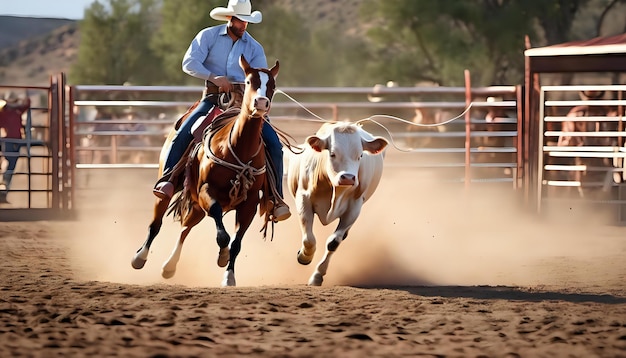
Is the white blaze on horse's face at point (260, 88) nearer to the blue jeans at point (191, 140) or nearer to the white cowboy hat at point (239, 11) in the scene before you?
the blue jeans at point (191, 140)

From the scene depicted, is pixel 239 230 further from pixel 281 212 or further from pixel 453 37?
pixel 453 37

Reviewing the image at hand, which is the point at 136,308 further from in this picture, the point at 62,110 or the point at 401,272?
the point at 62,110

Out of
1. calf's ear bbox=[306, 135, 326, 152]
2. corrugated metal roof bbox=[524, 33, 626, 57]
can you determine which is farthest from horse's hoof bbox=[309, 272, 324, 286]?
corrugated metal roof bbox=[524, 33, 626, 57]

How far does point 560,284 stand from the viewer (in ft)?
27.3

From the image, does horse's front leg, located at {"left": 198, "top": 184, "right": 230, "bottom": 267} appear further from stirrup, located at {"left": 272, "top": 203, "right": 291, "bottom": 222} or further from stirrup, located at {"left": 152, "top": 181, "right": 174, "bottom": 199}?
stirrup, located at {"left": 272, "top": 203, "right": 291, "bottom": 222}

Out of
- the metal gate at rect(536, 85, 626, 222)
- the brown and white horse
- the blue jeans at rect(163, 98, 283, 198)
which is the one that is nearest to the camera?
the brown and white horse

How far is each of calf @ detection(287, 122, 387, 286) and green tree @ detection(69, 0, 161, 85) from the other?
44307mm

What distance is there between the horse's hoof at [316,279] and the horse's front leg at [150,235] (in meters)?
1.12

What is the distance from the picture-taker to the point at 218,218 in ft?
24.9

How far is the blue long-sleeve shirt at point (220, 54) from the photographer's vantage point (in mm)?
8172

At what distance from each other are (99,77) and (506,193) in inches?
1553

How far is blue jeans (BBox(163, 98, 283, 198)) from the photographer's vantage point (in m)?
8.03

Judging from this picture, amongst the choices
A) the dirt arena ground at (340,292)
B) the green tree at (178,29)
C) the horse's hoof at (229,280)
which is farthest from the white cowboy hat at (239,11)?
the green tree at (178,29)

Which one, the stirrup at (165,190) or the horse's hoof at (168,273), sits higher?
the stirrup at (165,190)
